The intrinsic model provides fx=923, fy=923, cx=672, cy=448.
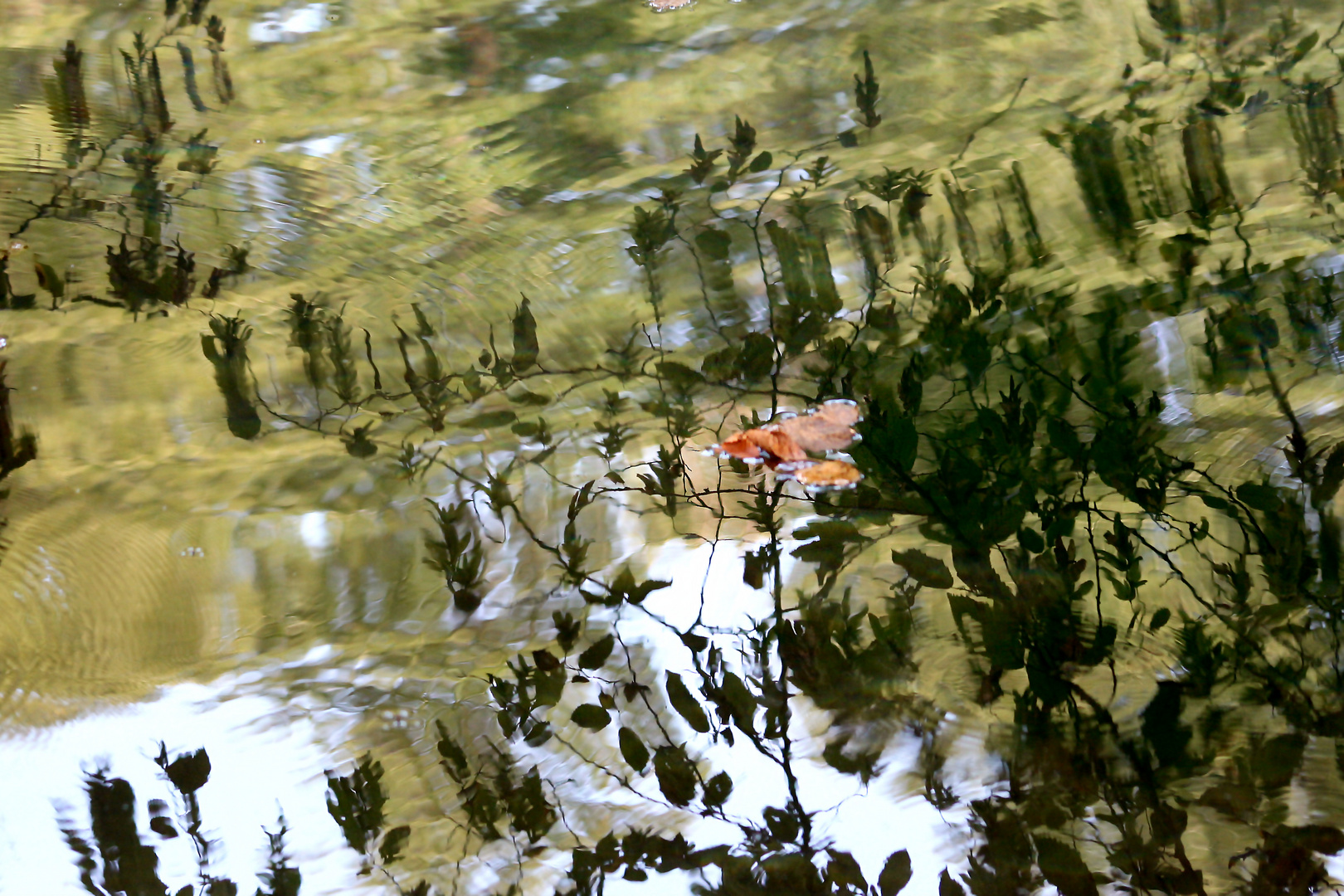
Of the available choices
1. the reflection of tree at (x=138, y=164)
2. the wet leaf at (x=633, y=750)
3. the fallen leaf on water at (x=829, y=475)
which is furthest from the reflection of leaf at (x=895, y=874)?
the reflection of tree at (x=138, y=164)

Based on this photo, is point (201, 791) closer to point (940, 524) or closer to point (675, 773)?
point (675, 773)

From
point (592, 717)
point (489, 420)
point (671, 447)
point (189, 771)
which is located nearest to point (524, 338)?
point (489, 420)

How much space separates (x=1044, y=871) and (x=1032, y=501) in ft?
1.14

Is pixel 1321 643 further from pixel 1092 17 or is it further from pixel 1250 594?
pixel 1092 17

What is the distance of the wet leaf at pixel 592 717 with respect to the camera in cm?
90

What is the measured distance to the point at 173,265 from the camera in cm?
122

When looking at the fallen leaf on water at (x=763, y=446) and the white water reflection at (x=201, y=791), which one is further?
the fallen leaf on water at (x=763, y=446)

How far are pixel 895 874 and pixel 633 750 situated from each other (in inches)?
10.2

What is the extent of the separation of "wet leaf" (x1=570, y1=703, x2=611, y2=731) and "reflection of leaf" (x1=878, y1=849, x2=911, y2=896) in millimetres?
283

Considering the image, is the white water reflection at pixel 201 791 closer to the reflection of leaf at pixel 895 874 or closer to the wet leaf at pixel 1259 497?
the reflection of leaf at pixel 895 874

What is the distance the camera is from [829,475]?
39.9 inches

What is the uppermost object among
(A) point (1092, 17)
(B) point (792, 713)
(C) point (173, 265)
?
(A) point (1092, 17)

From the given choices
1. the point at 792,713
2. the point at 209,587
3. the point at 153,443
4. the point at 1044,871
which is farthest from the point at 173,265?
the point at 1044,871

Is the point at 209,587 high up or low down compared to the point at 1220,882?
up
